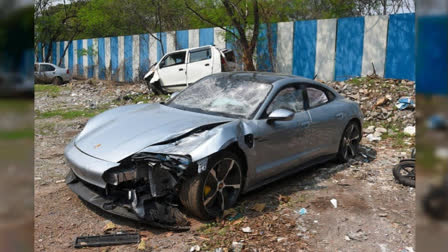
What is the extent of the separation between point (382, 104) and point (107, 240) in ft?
26.2

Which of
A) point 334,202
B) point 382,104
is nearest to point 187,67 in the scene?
point 382,104

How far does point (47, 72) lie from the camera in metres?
20.4

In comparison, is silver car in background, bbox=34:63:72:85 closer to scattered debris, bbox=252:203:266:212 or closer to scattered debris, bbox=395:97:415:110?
scattered debris, bbox=395:97:415:110

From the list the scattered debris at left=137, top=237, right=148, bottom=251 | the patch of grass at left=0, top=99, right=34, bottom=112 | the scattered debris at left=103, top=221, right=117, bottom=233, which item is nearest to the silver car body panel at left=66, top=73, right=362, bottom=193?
the scattered debris at left=103, top=221, right=117, bottom=233

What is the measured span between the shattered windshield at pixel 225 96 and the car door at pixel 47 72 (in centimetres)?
1758

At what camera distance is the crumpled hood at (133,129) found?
3.74 m

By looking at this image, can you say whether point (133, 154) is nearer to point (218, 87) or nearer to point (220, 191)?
point (220, 191)

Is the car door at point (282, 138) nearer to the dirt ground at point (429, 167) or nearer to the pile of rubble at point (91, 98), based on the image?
the dirt ground at point (429, 167)

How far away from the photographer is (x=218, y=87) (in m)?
5.00

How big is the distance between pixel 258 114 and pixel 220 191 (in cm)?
102

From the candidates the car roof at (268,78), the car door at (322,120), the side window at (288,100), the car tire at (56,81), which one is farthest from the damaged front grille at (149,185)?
the car tire at (56,81)

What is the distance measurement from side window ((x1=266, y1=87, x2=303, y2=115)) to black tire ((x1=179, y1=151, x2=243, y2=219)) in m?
0.91

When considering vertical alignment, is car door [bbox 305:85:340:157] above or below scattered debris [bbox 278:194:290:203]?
above

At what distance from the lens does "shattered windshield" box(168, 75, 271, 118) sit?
14.9 feet
